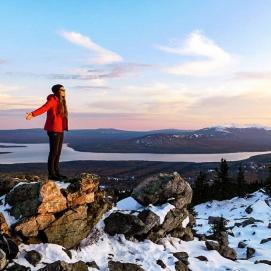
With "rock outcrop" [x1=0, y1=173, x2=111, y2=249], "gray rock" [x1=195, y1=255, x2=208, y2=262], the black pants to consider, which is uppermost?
the black pants

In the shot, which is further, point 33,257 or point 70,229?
point 70,229

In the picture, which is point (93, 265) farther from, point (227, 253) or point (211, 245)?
point (227, 253)

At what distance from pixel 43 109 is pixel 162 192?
9.37 meters

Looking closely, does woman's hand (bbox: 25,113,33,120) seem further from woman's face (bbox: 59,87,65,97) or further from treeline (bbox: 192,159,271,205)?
treeline (bbox: 192,159,271,205)

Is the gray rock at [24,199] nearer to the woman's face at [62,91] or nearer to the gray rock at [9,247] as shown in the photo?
the gray rock at [9,247]

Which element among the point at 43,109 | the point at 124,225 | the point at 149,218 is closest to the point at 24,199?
the point at 43,109

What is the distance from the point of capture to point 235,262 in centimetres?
2147

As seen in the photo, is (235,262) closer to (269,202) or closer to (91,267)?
(91,267)

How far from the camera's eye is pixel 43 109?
17141 mm

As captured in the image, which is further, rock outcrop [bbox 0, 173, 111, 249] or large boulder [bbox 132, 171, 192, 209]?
large boulder [bbox 132, 171, 192, 209]

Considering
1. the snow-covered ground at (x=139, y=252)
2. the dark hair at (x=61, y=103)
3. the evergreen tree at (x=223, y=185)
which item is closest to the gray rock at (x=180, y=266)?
the snow-covered ground at (x=139, y=252)

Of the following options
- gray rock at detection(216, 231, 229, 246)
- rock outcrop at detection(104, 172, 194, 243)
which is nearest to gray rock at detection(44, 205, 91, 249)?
rock outcrop at detection(104, 172, 194, 243)

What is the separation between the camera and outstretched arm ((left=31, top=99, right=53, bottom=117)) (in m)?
16.8

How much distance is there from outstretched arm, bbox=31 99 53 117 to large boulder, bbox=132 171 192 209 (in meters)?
8.46
